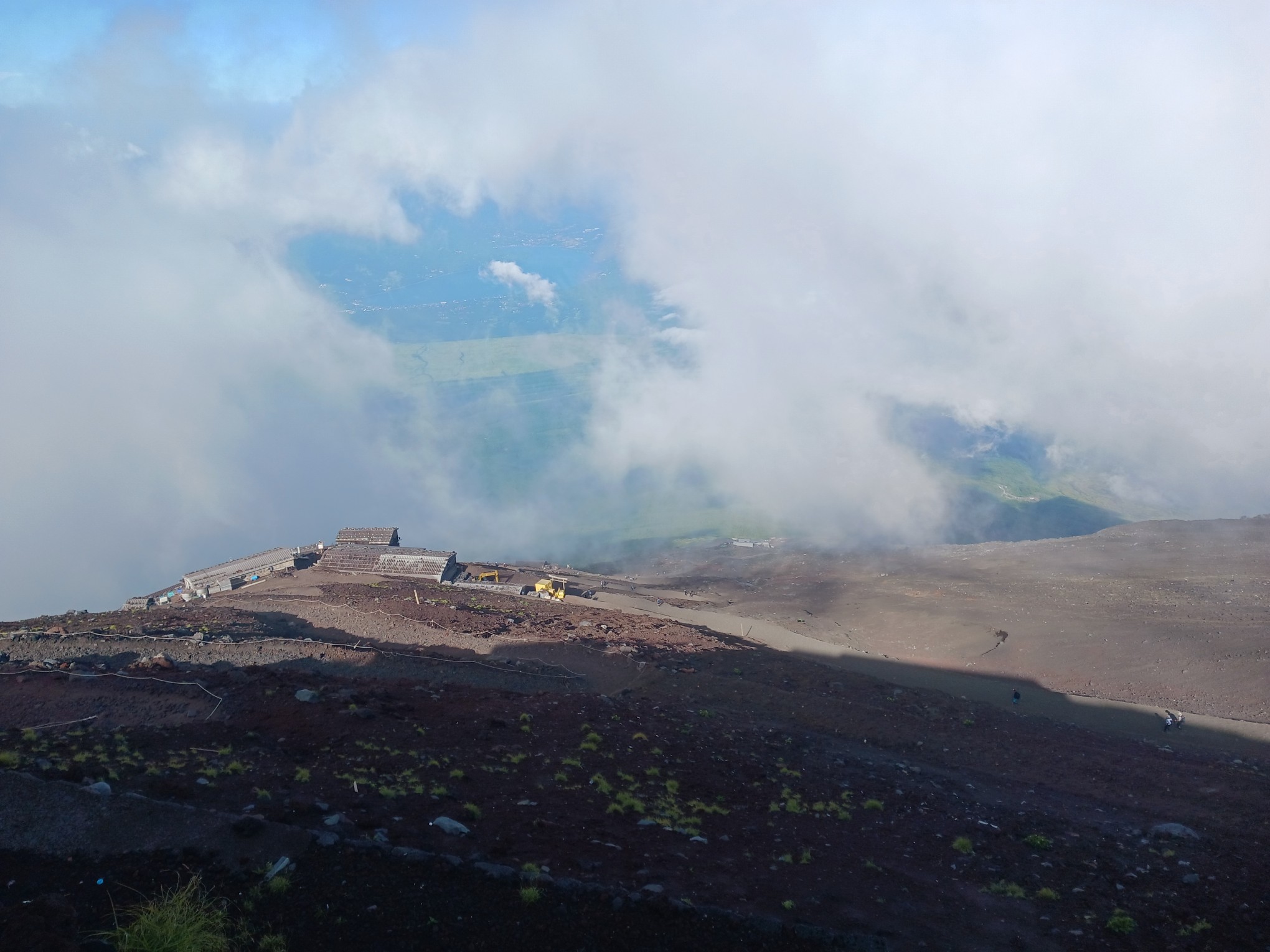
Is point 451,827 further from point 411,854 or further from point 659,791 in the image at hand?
point 659,791

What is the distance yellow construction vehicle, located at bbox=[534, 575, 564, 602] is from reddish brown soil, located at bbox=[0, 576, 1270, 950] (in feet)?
59.8

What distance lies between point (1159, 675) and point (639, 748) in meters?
27.1

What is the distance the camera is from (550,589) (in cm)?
4906

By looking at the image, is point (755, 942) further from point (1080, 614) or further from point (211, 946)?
point (1080, 614)

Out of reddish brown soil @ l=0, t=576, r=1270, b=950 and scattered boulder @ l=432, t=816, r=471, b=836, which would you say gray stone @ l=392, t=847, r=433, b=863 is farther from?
scattered boulder @ l=432, t=816, r=471, b=836

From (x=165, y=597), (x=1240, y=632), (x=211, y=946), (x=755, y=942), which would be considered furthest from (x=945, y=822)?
(x=165, y=597)

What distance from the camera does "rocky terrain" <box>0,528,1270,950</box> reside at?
36.1 ft

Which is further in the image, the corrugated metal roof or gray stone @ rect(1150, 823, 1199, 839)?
the corrugated metal roof

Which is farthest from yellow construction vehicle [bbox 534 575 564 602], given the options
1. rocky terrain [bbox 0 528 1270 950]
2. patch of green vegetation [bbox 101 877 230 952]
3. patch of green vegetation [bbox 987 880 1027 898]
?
patch of green vegetation [bbox 101 877 230 952]

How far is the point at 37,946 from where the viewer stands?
27.4 ft

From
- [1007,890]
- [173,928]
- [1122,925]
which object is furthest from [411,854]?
[1122,925]

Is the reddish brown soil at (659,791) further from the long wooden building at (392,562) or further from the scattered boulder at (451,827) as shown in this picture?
the long wooden building at (392,562)

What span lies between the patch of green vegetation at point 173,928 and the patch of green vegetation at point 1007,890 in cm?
1252

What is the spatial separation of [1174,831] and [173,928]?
19795 mm
